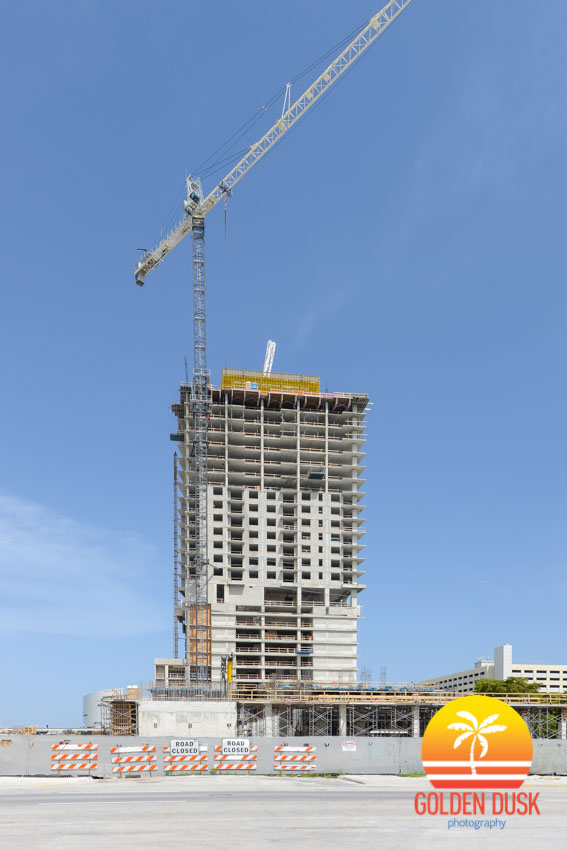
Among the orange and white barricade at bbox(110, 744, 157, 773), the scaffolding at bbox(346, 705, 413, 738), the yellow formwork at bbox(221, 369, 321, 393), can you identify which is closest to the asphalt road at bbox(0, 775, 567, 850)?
the orange and white barricade at bbox(110, 744, 157, 773)

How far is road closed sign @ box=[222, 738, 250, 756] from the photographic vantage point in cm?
4478

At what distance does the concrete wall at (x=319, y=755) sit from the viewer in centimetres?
4419

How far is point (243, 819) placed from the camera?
27438mm

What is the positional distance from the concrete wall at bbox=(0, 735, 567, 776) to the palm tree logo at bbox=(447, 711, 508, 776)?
64.9 ft

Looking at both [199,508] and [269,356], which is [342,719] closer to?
[199,508]

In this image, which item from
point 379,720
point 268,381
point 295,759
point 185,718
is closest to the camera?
point 295,759

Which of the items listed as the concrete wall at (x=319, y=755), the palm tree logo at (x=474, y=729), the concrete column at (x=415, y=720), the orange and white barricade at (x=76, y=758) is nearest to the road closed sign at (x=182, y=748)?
the concrete wall at (x=319, y=755)

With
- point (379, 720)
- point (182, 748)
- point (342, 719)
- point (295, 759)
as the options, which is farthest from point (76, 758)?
point (379, 720)

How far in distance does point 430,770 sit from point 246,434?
124m

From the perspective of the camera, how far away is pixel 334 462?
155m

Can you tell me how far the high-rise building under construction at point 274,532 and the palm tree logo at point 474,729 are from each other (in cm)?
11029

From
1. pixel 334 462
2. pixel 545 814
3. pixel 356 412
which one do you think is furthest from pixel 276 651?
pixel 545 814

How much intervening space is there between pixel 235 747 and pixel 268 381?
117 metres

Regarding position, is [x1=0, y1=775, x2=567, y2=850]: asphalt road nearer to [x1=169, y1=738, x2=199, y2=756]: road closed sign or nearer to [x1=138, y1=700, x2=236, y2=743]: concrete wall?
[x1=169, y1=738, x2=199, y2=756]: road closed sign
